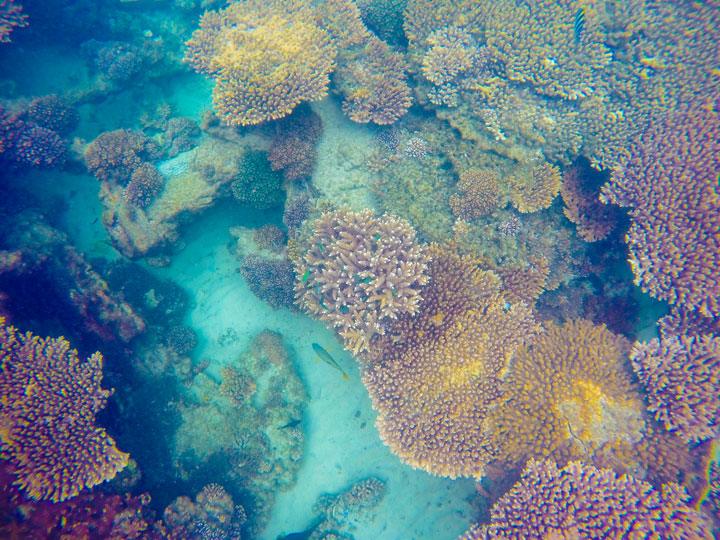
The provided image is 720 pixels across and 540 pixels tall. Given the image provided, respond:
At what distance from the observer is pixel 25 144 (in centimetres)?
735

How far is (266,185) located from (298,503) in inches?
252

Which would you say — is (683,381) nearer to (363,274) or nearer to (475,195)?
(475,195)

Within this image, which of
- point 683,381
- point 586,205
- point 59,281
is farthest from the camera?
point 59,281

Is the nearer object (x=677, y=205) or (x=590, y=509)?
(x=590, y=509)

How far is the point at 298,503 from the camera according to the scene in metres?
6.68

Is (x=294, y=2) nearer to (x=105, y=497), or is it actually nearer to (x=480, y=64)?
(x=480, y=64)

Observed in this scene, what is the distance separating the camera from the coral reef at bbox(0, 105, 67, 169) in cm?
734

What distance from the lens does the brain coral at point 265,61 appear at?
207 inches

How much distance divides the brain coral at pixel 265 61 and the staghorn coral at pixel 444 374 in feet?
11.8

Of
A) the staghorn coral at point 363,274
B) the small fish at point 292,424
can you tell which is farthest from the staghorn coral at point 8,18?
the small fish at point 292,424

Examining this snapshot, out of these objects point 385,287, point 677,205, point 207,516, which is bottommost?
point 207,516

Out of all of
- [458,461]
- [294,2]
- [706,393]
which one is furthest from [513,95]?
[458,461]

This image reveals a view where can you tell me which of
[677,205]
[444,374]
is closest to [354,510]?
[444,374]

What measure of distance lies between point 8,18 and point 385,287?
36.4 ft
